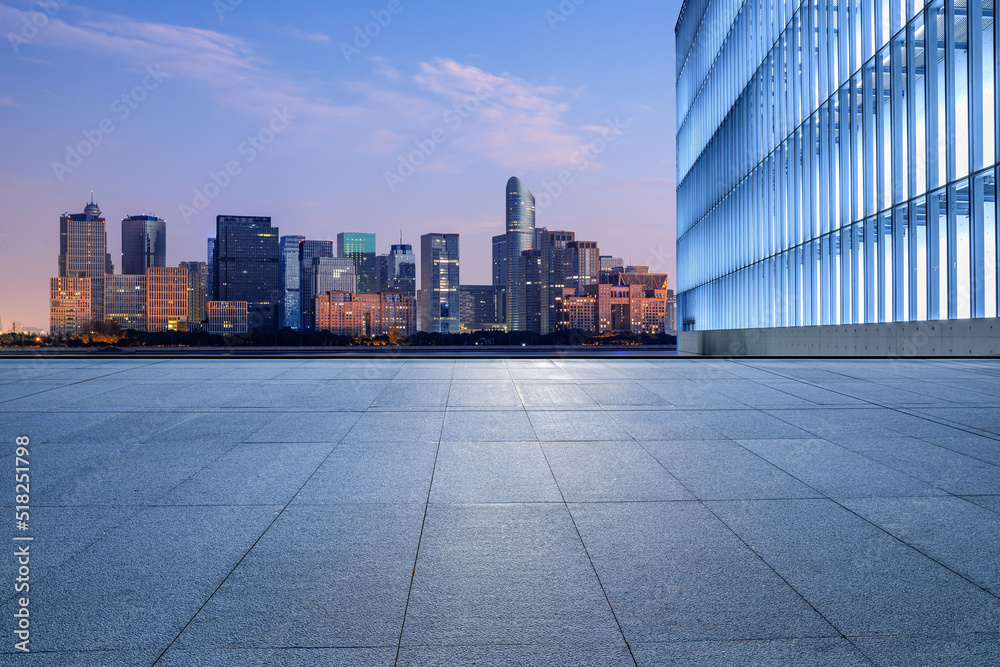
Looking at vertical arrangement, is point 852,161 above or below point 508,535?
above

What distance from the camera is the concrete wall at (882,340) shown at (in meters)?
18.2

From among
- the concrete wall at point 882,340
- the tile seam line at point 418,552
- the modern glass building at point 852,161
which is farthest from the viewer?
the modern glass building at point 852,161

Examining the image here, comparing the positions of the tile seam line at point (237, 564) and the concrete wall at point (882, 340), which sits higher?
the concrete wall at point (882, 340)

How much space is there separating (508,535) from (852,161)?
26056 mm

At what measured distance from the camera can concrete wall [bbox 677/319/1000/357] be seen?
18.2 metres

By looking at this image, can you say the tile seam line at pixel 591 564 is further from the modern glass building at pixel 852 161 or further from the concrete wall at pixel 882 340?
the modern glass building at pixel 852 161

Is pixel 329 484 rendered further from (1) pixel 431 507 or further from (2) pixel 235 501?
(1) pixel 431 507

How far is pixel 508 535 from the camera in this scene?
4.62 m

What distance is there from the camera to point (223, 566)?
13.4 ft

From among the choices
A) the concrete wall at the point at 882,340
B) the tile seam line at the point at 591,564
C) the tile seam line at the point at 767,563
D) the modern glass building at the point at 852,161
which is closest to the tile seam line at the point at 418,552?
the tile seam line at the point at 591,564

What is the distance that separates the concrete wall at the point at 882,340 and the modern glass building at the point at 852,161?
1.13 ft

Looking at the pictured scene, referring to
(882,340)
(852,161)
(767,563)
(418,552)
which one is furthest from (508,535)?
(852,161)

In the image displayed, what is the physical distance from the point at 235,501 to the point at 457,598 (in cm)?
275

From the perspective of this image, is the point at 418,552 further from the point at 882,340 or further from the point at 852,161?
the point at 852,161
